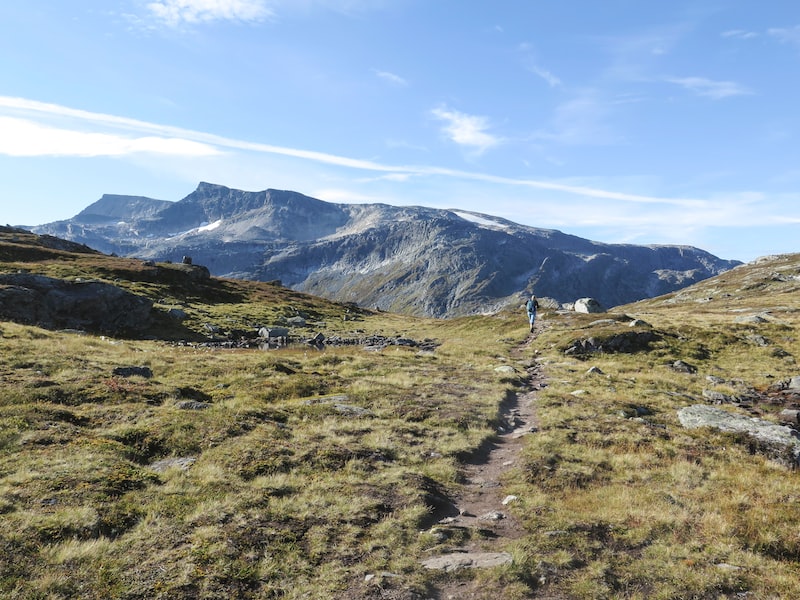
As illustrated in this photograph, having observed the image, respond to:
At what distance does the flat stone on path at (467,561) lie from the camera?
9.59 meters

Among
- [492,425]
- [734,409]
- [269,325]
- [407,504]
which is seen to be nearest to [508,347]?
[734,409]

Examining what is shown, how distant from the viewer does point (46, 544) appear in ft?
29.5

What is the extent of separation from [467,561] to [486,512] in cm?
286

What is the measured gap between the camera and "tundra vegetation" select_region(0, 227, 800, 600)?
8.99 m

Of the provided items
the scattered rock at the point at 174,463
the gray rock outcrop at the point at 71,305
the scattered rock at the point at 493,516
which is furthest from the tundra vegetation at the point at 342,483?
the gray rock outcrop at the point at 71,305

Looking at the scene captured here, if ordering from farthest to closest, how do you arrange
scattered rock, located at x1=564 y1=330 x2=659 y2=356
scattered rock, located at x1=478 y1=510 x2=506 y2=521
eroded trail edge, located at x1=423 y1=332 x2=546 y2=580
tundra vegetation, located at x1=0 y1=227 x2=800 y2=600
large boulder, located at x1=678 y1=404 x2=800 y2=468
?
scattered rock, located at x1=564 y1=330 x2=659 y2=356, large boulder, located at x1=678 y1=404 x2=800 y2=468, scattered rock, located at x1=478 y1=510 x2=506 y2=521, eroded trail edge, located at x1=423 y1=332 x2=546 y2=580, tundra vegetation, located at x1=0 y1=227 x2=800 y2=600

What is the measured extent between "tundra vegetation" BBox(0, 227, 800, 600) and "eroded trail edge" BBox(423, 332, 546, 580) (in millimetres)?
216

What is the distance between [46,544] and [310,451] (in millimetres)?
7395

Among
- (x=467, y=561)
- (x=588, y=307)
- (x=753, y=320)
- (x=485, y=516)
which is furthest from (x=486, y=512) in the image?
(x=588, y=307)

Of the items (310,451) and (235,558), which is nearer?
(235,558)

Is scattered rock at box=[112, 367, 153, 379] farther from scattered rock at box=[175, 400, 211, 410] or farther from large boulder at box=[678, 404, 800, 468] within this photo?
large boulder at box=[678, 404, 800, 468]

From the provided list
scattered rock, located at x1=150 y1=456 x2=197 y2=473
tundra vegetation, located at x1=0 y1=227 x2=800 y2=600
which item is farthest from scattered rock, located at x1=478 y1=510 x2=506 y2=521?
scattered rock, located at x1=150 y1=456 x2=197 y2=473

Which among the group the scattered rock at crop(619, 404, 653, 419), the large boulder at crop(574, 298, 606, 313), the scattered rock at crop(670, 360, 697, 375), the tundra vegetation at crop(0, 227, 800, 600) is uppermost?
the large boulder at crop(574, 298, 606, 313)

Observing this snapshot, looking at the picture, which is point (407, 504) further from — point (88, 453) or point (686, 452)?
point (686, 452)
